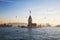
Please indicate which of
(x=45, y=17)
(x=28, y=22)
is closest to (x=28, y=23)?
(x=28, y=22)

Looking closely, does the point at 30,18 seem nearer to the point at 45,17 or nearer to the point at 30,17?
the point at 30,17

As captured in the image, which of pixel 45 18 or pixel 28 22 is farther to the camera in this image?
pixel 28 22

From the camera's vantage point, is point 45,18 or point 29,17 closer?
point 45,18

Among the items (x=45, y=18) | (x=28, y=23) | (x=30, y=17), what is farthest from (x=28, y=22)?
(x=45, y=18)

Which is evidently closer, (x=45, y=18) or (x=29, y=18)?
(x=45, y=18)

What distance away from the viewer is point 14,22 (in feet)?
Result: 24.5

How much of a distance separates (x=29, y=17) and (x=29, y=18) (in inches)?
7.2

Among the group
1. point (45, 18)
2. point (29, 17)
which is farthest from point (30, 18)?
point (45, 18)

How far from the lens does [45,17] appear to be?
7.10 metres

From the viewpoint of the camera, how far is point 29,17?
7617 millimetres

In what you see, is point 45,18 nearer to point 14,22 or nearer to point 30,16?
point 30,16

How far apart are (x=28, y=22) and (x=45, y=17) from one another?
46.9 inches

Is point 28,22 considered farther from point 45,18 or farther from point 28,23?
point 45,18

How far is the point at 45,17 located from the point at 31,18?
29.1 inches
